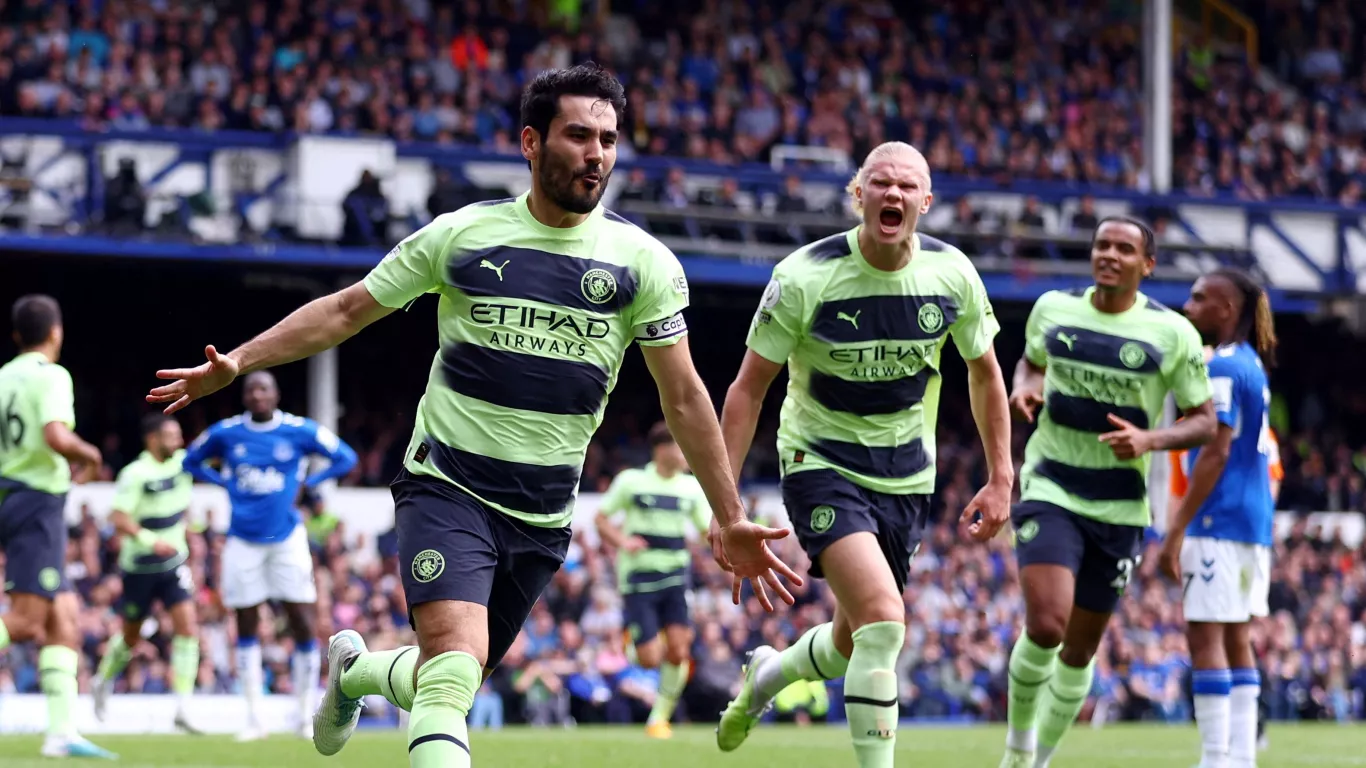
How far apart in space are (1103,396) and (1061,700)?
4.86ft

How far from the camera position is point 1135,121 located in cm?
3422

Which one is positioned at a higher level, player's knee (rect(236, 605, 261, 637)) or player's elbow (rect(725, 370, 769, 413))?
player's elbow (rect(725, 370, 769, 413))

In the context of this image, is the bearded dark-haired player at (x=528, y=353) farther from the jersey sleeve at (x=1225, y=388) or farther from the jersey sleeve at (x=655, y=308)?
the jersey sleeve at (x=1225, y=388)

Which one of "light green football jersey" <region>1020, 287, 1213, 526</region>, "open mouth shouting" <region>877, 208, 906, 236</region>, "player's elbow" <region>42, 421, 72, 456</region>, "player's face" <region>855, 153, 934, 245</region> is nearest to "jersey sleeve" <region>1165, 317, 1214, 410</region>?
"light green football jersey" <region>1020, 287, 1213, 526</region>

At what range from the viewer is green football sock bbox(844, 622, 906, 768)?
7793mm

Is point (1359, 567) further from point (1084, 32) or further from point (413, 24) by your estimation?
point (413, 24)

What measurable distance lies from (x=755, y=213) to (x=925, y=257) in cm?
1856

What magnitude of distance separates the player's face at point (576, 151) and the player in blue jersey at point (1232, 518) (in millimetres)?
4830

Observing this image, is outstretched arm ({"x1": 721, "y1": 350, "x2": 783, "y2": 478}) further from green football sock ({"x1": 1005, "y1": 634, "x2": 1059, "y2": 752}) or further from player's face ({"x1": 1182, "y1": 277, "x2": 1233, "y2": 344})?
player's face ({"x1": 1182, "y1": 277, "x2": 1233, "y2": 344})

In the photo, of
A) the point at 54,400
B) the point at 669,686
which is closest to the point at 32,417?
the point at 54,400

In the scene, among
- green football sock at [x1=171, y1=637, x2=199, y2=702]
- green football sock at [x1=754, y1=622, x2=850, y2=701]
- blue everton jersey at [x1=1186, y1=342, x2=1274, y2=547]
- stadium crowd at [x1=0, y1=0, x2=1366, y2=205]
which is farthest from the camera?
stadium crowd at [x1=0, y1=0, x2=1366, y2=205]

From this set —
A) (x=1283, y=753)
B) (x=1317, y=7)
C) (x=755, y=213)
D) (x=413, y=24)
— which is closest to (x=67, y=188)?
(x=413, y=24)

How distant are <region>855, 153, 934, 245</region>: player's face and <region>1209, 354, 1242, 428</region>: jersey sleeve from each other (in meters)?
2.84

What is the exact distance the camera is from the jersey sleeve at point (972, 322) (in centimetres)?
861
